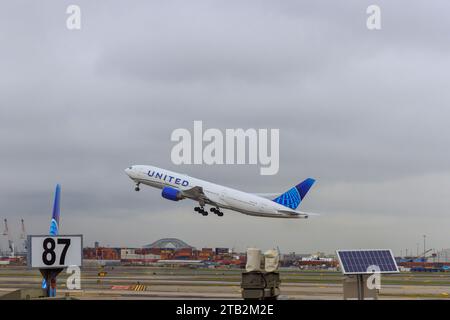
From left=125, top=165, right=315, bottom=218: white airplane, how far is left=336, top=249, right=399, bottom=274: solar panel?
3176 inches

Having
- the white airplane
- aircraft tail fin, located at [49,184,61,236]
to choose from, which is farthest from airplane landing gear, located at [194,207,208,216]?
aircraft tail fin, located at [49,184,61,236]

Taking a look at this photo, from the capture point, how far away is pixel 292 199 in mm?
137750

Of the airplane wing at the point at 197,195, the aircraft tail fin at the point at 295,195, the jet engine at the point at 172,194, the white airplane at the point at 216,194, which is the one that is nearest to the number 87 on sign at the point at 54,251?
the white airplane at the point at 216,194

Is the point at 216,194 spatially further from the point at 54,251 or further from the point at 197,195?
the point at 54,251

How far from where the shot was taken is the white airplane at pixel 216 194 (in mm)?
128125

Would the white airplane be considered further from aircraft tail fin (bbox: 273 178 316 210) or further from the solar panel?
the solar panel

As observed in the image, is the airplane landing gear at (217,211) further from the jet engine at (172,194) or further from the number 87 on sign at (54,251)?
the number 87 on sign at (54,251)

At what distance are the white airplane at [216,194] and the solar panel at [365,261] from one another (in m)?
80.7

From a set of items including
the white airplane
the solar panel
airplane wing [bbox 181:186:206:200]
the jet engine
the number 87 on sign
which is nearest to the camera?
the number 87 on sign

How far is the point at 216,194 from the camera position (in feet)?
438

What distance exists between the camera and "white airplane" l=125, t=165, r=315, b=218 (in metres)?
128

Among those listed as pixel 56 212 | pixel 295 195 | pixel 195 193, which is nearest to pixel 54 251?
pixel 56 212
